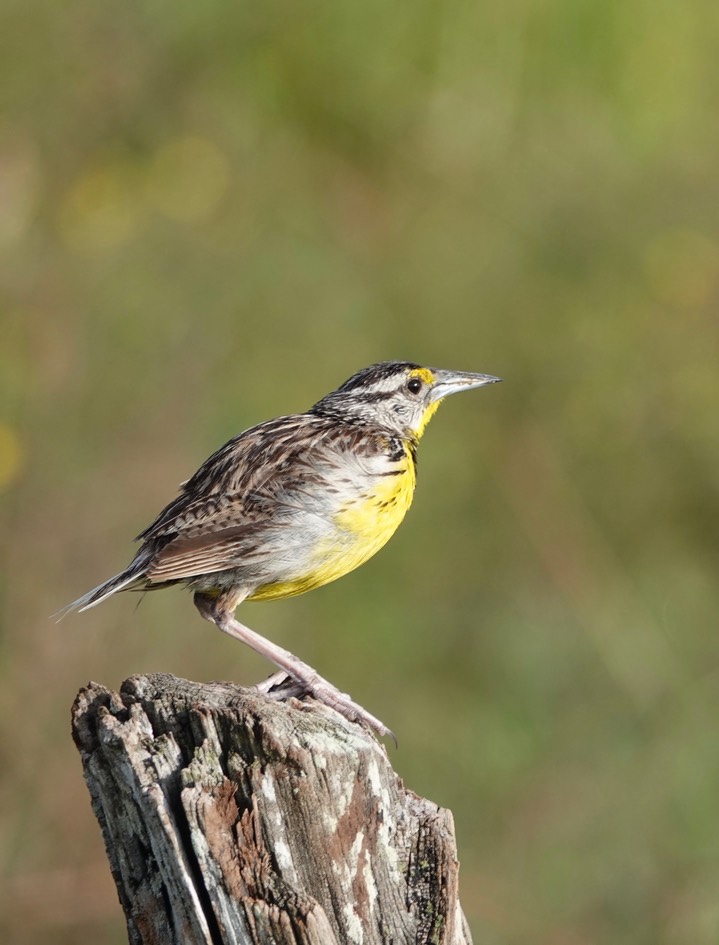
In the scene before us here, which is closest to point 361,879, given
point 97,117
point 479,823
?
point 479,823

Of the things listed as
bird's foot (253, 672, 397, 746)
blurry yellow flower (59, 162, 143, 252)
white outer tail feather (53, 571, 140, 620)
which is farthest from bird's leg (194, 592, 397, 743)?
blurry yellow flower (59, 162, 143, 252)

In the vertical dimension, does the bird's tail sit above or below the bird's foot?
above

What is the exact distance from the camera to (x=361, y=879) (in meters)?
2.48

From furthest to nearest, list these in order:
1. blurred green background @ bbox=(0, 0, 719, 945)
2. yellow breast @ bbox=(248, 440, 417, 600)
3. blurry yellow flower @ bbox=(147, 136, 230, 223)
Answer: blurry yellow flower @ bbox=(147, 136, 230, 223) → blurred green background @ bbox=(0, 0, 719, 945) → yellow breast @ bbox=(248, 440, 417, 600)

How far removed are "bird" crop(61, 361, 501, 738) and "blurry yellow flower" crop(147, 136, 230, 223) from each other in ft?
7.39

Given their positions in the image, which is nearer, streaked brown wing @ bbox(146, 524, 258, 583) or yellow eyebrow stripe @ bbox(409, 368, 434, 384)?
streaked brown wing @ bbox(146, 524, 258, 583)

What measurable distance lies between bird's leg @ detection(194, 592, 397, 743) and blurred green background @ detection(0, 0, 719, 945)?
3.33 feet

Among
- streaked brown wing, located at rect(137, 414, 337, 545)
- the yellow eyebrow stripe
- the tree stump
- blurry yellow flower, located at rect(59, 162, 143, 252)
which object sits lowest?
the tree stump

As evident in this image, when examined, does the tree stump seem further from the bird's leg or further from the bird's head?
the bird's head

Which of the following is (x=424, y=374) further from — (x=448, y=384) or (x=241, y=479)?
(x=241, y=479)

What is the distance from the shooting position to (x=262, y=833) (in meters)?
2.43

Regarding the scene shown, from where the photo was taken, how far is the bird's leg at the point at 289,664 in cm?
344

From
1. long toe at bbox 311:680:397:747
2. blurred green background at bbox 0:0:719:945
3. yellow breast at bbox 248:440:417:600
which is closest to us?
long toe at bbox 311:680:397:747

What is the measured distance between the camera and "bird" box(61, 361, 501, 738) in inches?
143
